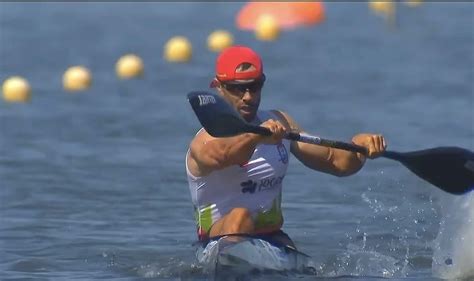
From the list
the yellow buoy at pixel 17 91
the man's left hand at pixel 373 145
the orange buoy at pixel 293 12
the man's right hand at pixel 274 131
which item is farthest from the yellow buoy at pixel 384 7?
the man's right hand at pixel 274 131

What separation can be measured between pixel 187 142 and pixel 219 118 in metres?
6.50

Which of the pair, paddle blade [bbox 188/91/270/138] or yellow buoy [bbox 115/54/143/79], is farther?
yellow buoy [bbox 115/54/143/79]

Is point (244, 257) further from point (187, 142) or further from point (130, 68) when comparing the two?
point (130, 68)

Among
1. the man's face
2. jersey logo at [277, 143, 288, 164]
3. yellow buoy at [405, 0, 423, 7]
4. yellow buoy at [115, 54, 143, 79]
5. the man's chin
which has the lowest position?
yellow buoy at [405, 0, 423, 7]

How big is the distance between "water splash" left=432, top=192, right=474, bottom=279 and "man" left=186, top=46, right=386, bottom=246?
75 cm

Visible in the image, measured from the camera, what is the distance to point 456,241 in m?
8.53

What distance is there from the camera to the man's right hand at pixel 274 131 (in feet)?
24.5

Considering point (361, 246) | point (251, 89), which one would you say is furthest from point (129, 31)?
point (251, 89)

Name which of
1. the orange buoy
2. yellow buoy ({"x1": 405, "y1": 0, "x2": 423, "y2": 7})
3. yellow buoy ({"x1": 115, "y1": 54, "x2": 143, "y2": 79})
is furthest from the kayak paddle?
A: yellow buoy ({"x1": 405, "y1": 0, "x2": 423, "y2": 7})

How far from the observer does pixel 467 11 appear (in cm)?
2773

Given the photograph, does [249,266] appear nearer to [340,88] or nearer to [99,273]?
[99,273]

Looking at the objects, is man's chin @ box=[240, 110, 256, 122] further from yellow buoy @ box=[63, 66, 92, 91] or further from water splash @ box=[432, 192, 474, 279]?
yellow buoy @ box=[63, 66, 92, 91]

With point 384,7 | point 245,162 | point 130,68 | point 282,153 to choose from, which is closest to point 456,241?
point 282,153

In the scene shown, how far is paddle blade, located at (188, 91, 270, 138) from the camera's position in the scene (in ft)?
24.6
